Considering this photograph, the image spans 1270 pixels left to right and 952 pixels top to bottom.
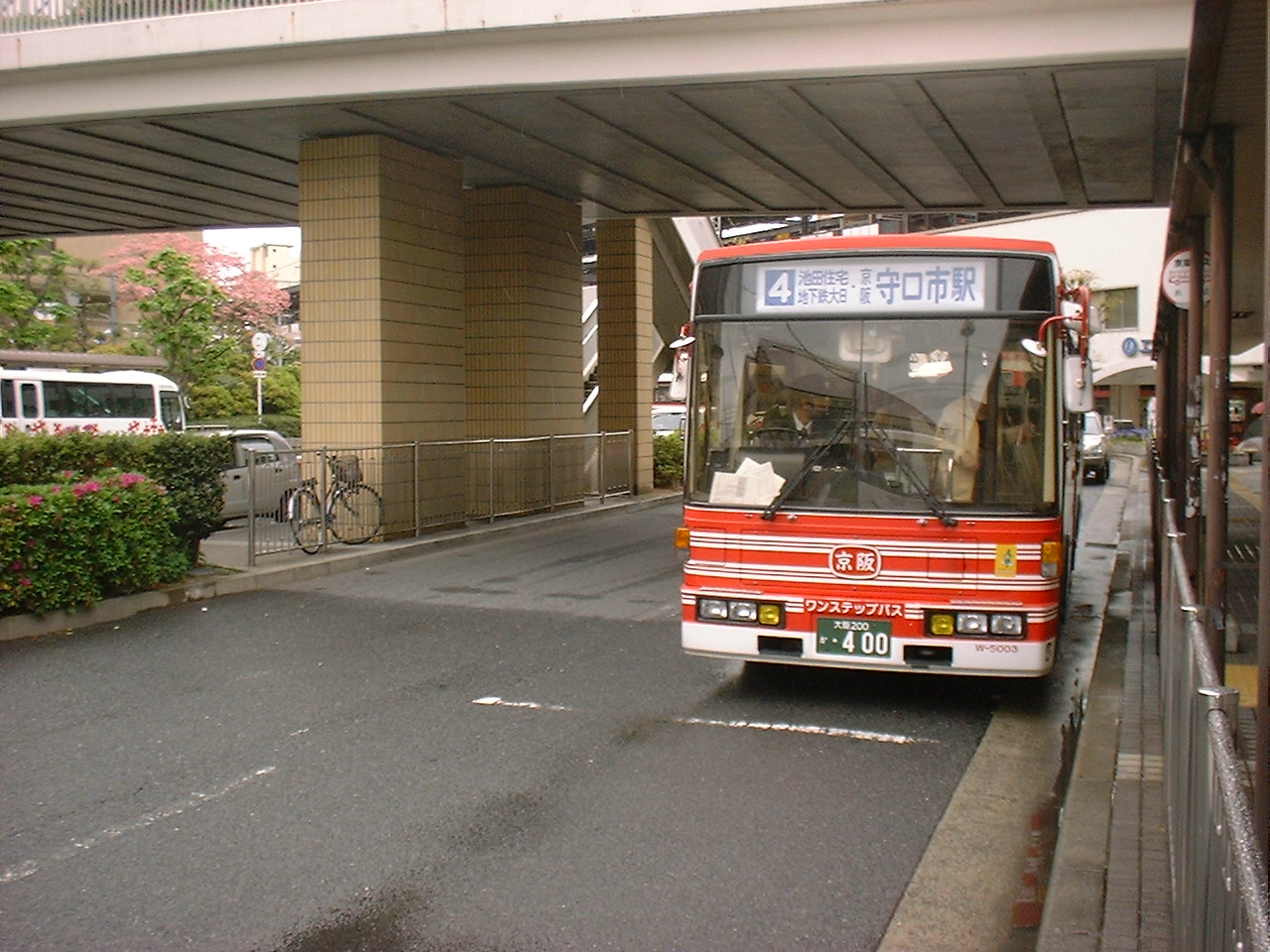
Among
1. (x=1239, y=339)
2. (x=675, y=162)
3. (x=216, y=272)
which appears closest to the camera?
(x=675, y=162)

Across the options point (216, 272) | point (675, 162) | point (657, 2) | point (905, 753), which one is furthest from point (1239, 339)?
point (216, 272)

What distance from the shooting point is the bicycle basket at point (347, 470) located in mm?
14781

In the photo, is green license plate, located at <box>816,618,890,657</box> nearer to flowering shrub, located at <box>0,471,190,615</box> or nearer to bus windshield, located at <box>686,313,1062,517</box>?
bus windshield, located at <box>686,313,1062,517</box>

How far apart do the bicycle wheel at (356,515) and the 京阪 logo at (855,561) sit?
29.3 feet

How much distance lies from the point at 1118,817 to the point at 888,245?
3771 millimetres

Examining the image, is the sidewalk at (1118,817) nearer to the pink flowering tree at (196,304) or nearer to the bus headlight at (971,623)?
the bus headlight at (971,623)

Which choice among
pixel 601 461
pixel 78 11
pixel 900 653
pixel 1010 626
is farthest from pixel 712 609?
pixel 601 461

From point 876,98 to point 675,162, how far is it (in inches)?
168

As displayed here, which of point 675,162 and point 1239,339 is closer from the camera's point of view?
point 675,162

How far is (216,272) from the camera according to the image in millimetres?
41375

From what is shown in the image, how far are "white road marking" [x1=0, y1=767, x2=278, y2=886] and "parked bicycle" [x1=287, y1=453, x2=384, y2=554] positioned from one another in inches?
324

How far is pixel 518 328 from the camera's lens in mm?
19375

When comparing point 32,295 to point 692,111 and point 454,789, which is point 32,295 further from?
point 454,789

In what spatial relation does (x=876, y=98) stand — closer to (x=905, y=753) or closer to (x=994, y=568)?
(x=994, y=568)
